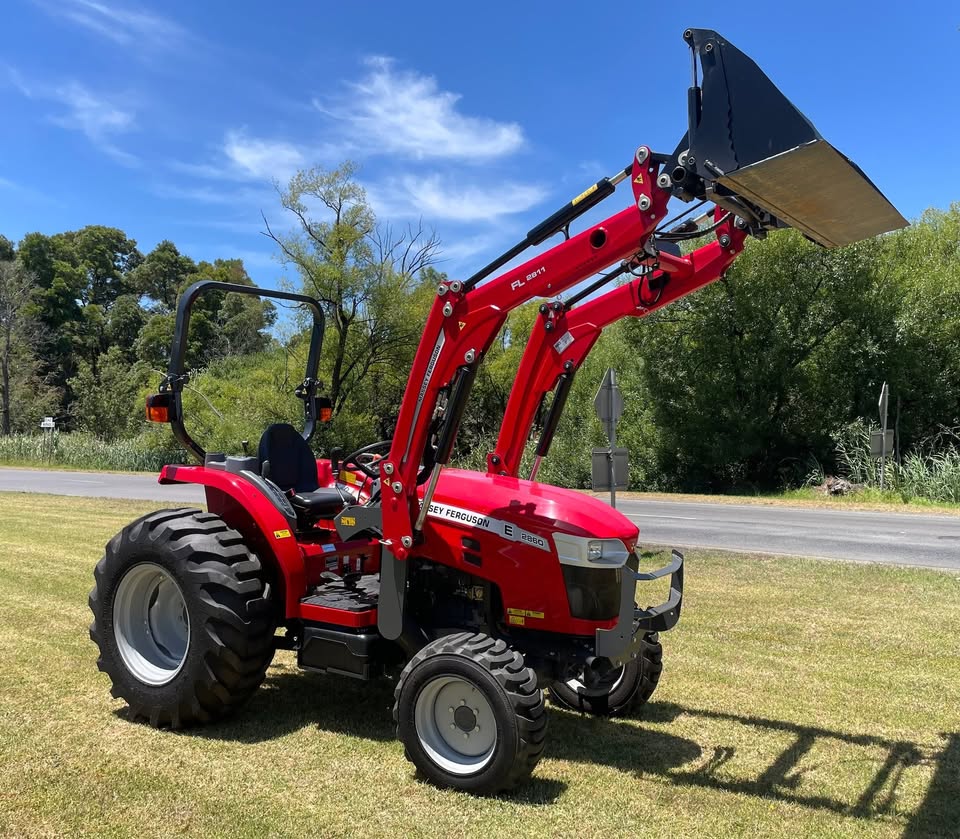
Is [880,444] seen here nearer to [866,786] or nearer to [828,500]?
[828,500]

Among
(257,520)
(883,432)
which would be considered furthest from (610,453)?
(883,432)

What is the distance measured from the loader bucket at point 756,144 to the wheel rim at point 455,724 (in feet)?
7.89

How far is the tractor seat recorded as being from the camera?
4.76 m

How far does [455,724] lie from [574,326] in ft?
7.60

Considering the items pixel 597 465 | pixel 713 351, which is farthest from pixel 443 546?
pixel 713 351

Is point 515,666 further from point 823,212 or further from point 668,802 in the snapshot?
point 823,212

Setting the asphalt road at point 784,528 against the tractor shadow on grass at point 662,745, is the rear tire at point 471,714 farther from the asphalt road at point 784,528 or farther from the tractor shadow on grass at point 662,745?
the asphalt road at point 784,528

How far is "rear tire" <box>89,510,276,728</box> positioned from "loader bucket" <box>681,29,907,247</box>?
301 cm

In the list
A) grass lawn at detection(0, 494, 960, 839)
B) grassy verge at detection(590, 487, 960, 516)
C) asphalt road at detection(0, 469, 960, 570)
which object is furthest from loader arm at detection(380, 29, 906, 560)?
grassy verge at detection(590, 487, 960, 516)

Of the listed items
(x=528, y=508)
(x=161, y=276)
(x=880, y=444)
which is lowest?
(x=528, y=508)

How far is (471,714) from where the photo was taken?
3.67 meters

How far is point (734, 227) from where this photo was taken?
4.04m

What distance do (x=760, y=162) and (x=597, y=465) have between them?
19.0ft

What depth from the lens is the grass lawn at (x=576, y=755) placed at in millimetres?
3318
